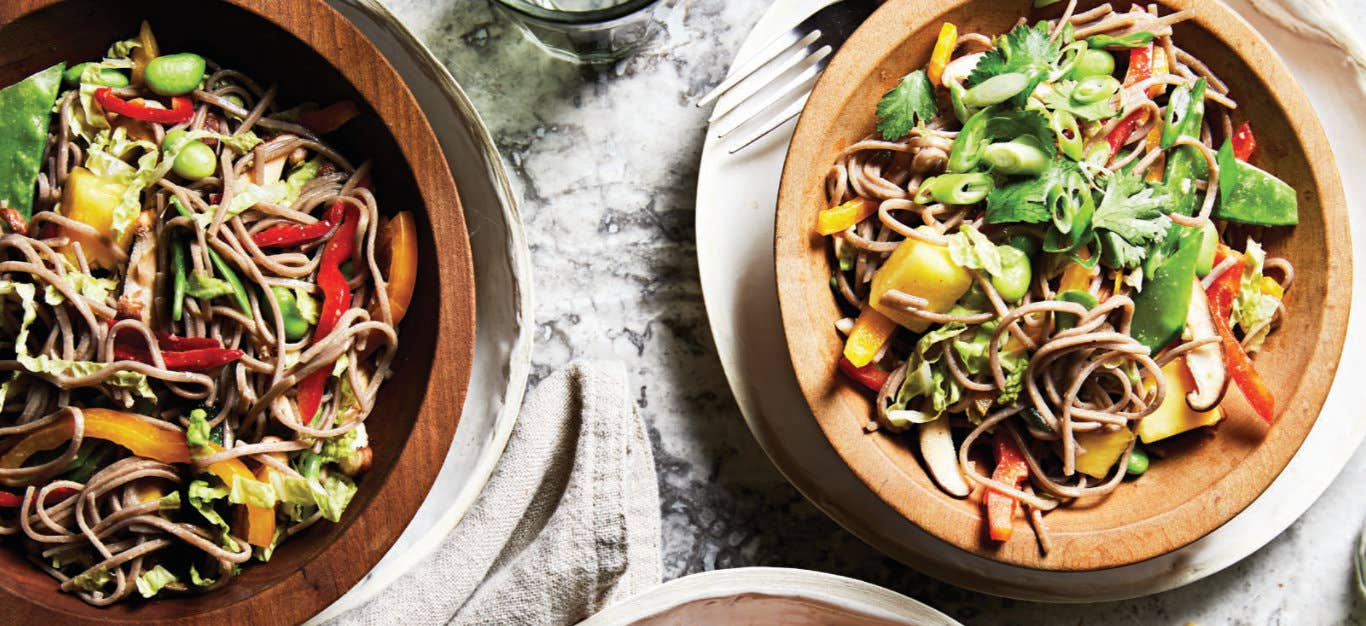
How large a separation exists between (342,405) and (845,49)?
4.11 feet

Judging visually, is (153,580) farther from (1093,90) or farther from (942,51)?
(1093,90)

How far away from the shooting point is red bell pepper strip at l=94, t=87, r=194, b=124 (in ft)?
6.53

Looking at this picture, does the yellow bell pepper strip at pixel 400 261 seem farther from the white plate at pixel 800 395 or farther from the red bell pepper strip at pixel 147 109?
the white plate at pixel 800 395

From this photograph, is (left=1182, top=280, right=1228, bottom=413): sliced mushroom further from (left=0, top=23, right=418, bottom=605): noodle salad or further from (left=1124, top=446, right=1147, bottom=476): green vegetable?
(left=0, top=23, right=418, bottom=605): noodle salad

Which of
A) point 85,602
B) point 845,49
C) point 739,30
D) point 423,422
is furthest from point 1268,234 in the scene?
point 85,602

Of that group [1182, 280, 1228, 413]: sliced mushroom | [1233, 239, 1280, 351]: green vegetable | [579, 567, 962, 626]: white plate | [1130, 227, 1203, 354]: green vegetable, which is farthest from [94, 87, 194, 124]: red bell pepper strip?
[1233, 239, 1280, 351]: green vegetable

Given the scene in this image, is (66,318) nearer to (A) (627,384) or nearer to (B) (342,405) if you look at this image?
(B) (342,405)

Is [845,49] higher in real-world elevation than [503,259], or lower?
higher

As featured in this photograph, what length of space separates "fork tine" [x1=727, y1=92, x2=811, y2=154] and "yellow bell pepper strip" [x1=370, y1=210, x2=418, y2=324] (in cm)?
70

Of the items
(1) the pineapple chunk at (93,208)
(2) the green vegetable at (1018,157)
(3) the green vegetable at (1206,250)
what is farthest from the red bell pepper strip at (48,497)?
(3) the green vegetable at (1206,250)

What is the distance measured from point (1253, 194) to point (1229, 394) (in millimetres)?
410

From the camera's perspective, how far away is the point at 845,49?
1.93 m

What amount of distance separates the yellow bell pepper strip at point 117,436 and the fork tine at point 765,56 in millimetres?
1282

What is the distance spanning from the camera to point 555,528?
7.38 ft
